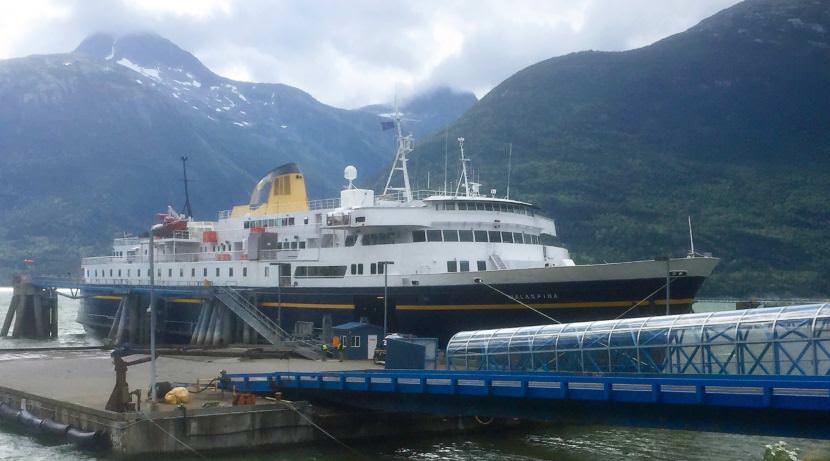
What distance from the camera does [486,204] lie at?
3612 cm

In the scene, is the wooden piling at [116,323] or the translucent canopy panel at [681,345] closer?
the translucent canopy panel at [681,345]

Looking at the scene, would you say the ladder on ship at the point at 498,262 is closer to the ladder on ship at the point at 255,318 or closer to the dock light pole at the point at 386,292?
the dock light pole at the point at 386,292

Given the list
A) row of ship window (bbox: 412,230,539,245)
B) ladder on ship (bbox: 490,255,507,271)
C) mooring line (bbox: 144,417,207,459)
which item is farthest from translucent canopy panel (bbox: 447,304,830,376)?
row of ship window (bbox: 412,230,539,245)

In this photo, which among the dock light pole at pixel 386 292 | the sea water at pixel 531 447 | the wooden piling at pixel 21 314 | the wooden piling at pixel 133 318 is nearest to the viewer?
Result: the sea water at pixel 531 447

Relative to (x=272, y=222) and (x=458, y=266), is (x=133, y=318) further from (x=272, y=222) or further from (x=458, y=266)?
(x=458, y=266)

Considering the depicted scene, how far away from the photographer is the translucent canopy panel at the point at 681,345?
53.0ft

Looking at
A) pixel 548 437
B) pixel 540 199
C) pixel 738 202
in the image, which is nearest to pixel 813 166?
pixel 738 202

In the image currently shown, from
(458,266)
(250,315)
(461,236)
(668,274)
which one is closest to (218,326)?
(250,315)

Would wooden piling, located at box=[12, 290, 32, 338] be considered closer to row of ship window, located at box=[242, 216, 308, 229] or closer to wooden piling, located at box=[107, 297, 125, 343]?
wooden piling, located at box=[107, 297, 125, 343]

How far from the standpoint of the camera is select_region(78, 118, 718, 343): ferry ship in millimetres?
30000

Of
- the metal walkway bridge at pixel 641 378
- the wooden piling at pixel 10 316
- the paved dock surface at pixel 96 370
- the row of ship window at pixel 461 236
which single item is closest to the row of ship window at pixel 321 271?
the row of ship window at pixel 461 236

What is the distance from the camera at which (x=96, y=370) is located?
30.5 metres

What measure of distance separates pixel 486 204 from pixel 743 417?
72.4 ft

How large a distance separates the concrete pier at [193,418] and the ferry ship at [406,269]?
6040 millimetres
